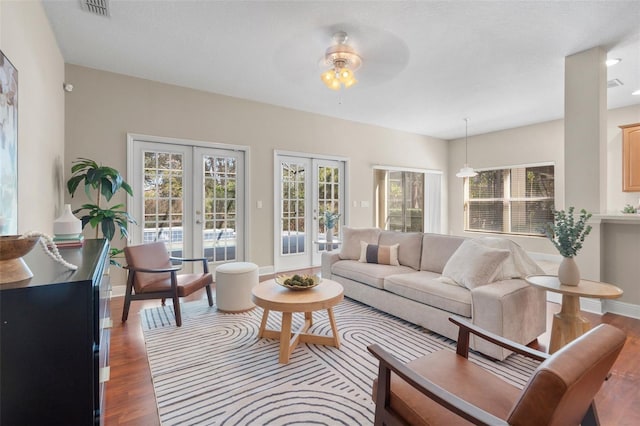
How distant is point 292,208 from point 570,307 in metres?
4.08

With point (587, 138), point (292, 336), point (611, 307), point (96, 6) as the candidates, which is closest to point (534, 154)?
point (587, 138)

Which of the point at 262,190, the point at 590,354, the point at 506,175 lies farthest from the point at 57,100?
the point at 506,175

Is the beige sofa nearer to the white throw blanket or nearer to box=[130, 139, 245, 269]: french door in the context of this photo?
the white throw blanket

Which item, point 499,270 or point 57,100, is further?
point 57,100

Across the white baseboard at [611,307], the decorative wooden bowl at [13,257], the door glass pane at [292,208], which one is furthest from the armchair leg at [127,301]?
the white baseboard at [611,307]

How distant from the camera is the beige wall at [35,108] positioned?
202cm

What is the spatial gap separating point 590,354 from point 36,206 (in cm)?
348

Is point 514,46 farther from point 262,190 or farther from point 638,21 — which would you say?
point 262,190

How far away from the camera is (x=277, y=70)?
380 cm

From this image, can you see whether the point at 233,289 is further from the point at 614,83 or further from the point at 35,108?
the point at 614,83

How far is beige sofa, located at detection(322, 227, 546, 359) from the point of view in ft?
7.59

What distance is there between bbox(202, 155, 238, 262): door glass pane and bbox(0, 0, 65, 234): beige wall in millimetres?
1744

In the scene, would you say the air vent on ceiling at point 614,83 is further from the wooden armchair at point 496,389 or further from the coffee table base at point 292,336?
the coffee table base at point 292,336

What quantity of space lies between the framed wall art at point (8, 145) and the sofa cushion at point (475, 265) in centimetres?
310
